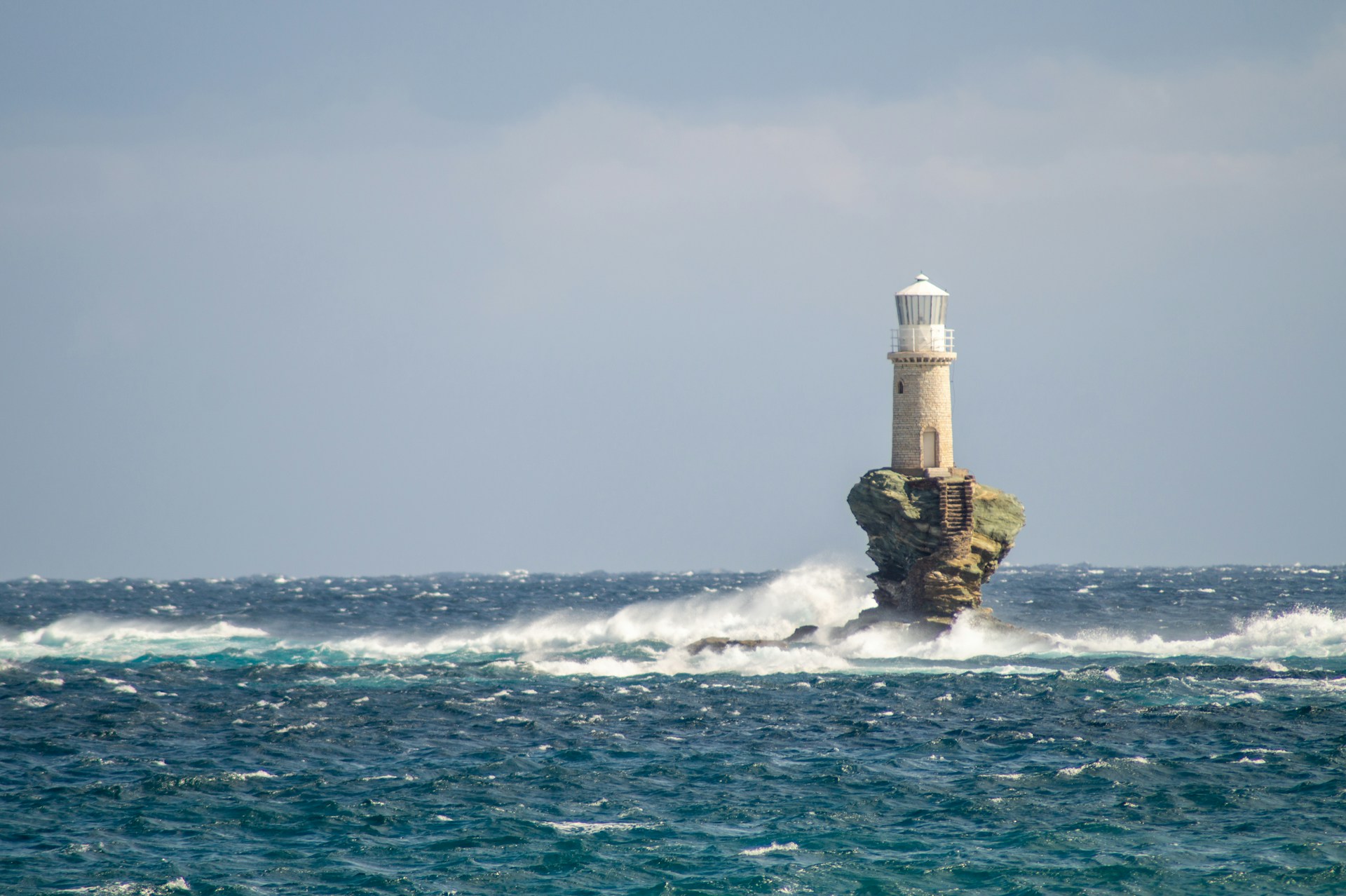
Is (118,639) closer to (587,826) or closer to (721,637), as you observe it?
(721,637)

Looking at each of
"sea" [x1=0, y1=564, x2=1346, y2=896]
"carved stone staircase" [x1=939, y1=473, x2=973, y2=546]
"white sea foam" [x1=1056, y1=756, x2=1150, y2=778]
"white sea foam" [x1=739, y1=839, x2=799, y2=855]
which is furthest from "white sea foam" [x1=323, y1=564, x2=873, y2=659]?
"white sea foam" [x1=739, y1=839, x2=799, y2=855]

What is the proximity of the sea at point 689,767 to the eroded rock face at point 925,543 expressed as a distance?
5.55 ft

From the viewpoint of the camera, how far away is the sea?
73.2 ft

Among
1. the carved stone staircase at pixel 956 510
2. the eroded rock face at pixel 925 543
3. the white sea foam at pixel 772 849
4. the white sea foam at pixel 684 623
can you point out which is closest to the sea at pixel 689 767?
the white sea foam at pixel 772 849

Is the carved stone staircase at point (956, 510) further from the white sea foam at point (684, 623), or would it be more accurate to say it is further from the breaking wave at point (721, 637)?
the white sea foam at point (684, 623)

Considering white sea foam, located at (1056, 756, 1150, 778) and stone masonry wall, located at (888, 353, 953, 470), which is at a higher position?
stone masonry wall, located at (888, 353, 953, 470)

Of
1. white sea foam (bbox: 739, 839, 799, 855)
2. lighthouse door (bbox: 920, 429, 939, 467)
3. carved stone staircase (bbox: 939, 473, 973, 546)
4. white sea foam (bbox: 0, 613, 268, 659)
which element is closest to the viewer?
white sea foam (bbox: 739, 839, 799, 855)

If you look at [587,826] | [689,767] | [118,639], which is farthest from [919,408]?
[118,639]

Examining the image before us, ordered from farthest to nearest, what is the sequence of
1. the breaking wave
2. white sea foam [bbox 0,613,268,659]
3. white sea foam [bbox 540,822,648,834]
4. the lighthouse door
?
white sea foam [bbox 0,613,268,659] < the lighthouse door < the breaking wave < white sea foam [bbox 540,822,648,834]

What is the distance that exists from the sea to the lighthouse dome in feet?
46.2

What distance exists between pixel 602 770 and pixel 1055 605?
58229 mm

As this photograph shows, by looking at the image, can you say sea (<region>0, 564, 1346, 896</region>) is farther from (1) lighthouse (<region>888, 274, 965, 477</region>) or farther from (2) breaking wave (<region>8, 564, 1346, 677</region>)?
(1) lighthouse (<region>888, 274, 965, 477</region>)

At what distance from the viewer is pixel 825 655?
49.2 meters

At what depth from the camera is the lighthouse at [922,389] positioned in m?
52.3
